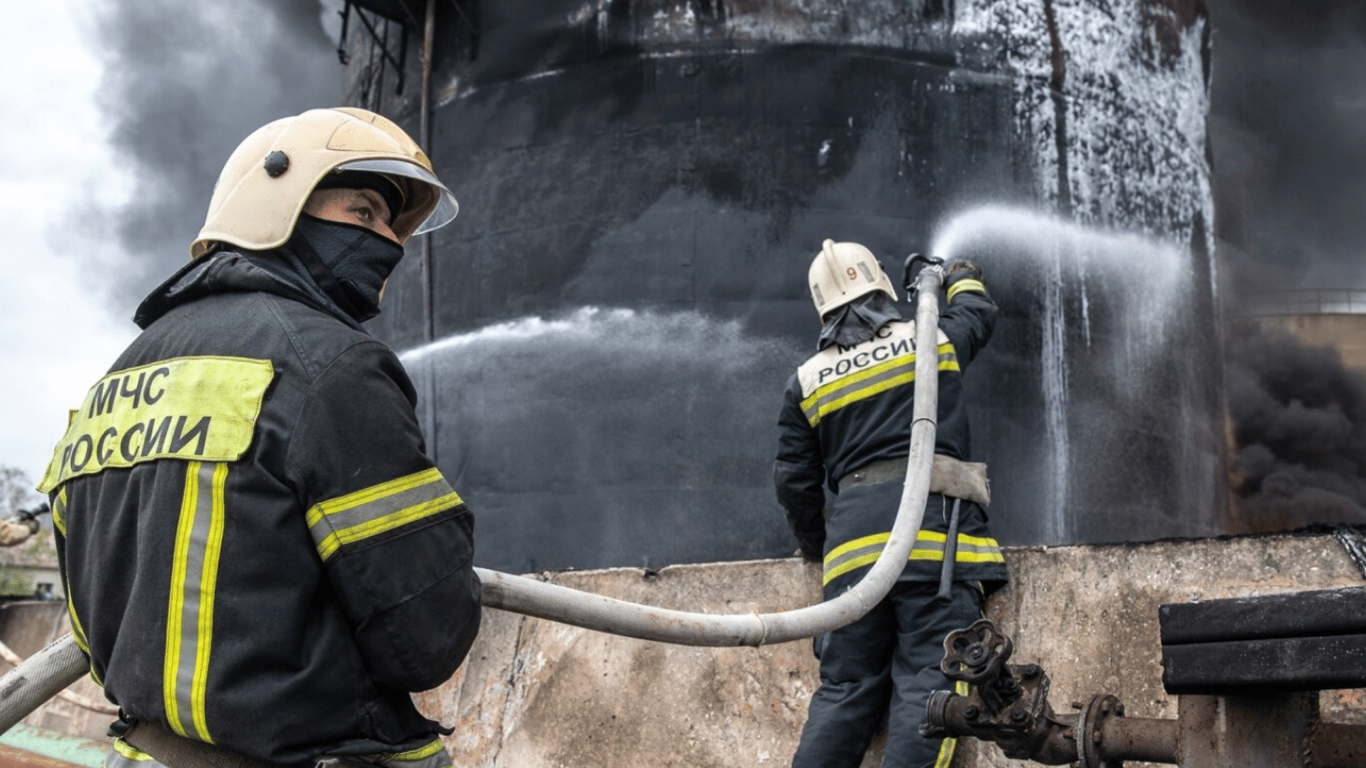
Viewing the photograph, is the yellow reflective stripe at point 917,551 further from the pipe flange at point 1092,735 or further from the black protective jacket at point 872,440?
the pipe flange at point 1092,735

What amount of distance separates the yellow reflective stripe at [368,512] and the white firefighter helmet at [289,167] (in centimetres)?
52

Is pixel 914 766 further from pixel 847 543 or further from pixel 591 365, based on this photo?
pixel 591 365

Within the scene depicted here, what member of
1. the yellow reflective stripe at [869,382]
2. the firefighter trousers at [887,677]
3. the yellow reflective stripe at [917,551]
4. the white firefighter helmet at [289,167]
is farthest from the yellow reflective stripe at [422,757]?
the yellow reflective stripe at [869,382]

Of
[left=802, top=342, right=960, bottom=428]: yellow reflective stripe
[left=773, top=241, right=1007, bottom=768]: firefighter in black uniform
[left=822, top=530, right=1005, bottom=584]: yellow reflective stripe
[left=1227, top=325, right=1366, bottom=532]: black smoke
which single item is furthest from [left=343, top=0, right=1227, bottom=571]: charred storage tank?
[left=1227, top=325, right=1366, bottom=532]: black smoke

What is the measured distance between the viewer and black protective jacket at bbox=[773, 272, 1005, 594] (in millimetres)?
3797

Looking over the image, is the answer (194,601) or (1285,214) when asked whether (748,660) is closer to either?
(194,601)

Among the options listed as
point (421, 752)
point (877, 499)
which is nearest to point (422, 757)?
point (421, 752)

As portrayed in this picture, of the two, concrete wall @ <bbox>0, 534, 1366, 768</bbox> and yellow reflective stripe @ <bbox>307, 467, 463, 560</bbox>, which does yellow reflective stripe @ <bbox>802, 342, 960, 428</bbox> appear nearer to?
concrete wall @ <bbox>0, 534, 1366, 768</bbox>

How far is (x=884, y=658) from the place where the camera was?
3.81 m

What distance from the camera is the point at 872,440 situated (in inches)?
158

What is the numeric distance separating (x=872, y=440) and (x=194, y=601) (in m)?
2.58

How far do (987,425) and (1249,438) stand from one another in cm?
723

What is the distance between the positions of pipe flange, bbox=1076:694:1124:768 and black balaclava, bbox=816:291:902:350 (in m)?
1.87

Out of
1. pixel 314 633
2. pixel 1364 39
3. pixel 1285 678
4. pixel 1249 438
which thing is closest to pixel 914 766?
pixel 1285 678
